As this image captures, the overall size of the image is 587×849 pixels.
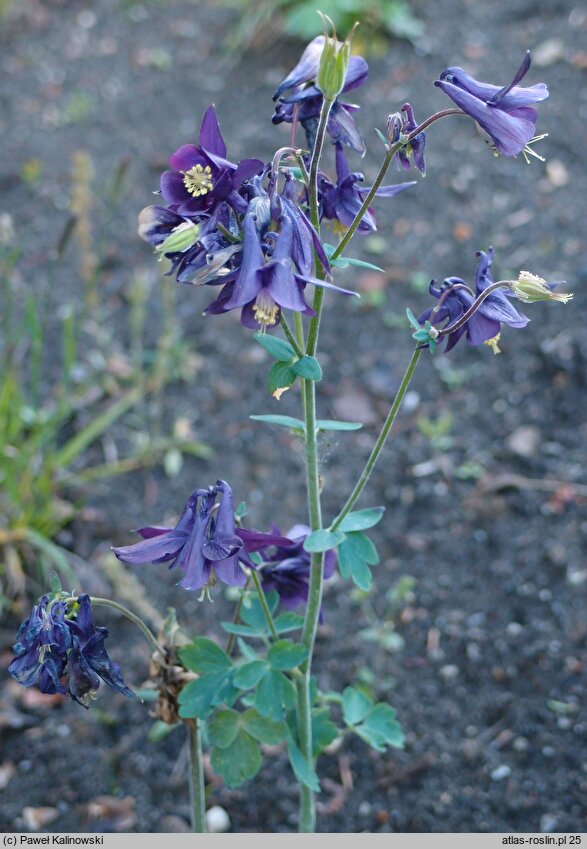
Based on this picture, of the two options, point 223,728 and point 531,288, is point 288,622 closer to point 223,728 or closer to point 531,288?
point 223,728

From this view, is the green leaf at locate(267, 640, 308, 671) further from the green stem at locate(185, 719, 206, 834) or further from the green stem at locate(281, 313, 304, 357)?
the green stem at locate(281, 313, 304, 357)

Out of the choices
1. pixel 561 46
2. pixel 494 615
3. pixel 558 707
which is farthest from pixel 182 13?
pixel 558 707

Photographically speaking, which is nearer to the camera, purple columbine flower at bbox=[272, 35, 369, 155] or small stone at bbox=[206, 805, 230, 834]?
purple columbine flower at bbox=[272, 35, 369, 155]

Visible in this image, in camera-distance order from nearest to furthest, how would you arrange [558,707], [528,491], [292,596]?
[292,596], [558,707], [528,491]

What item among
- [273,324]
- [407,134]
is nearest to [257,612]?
[273,324]

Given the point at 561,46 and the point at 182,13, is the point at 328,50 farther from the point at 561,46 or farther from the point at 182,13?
the point at 182,13

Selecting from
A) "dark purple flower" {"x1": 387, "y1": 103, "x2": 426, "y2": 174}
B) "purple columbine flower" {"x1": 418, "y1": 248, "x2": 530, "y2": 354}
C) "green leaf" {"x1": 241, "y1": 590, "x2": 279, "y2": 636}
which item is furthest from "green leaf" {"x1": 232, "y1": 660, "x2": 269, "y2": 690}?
"dark purple flower" {"x1": 387, "y1": 103, "x2": 426, "y2": 174}

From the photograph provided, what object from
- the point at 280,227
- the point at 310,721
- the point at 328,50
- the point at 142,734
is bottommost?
the point at 142,734
